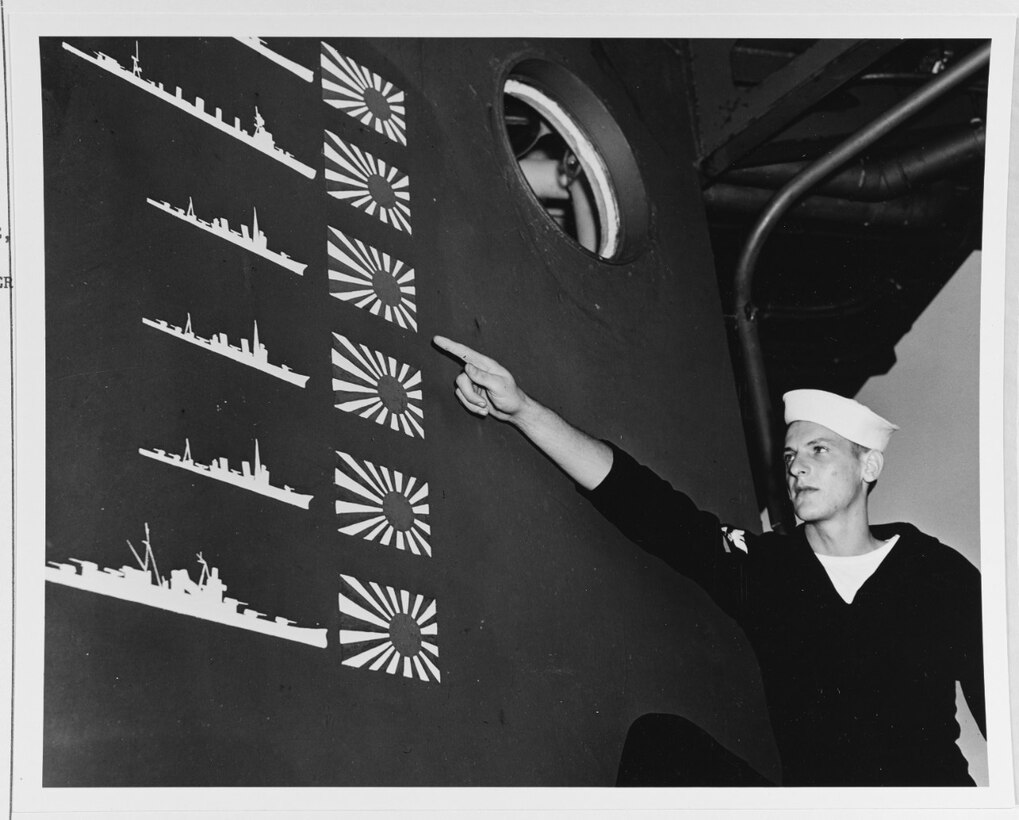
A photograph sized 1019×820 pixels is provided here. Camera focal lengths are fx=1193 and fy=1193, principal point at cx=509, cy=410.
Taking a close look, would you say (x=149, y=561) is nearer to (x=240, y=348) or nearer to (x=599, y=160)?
(x=240, y=348)

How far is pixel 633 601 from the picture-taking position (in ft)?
5.55

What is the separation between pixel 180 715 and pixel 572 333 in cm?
82

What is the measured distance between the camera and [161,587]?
125 cm

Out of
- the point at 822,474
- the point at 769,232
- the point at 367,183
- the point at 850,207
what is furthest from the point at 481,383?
the point at 850,207

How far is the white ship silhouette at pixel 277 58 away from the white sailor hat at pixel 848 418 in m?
0.89

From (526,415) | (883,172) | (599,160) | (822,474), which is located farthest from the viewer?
(883,172)

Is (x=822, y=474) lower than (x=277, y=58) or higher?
lower

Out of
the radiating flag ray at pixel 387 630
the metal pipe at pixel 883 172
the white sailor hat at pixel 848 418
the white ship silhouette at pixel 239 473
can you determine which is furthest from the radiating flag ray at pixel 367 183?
the metal pipe at pixel 883 172

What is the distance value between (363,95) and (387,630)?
72 cm

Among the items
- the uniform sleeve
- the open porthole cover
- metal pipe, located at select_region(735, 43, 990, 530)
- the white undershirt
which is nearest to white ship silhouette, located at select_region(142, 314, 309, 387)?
the uniform sleeve

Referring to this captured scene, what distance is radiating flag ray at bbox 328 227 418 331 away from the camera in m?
1.49

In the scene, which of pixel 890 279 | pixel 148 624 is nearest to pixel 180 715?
pixel 148 624

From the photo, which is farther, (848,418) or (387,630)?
(848,418)

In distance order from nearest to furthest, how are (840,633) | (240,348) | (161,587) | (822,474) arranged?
(161,587) < (240,348) < (840,633) < (822,474)
